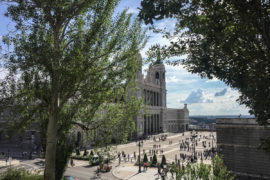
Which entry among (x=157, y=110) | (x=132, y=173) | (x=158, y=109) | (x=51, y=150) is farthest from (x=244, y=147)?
(x=158, y=109)

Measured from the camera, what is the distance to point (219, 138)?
1123 inches

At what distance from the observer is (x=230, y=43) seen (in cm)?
588

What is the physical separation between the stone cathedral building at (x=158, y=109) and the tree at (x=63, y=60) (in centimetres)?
6196

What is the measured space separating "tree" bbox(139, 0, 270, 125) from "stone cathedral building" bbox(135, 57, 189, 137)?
6636 cm

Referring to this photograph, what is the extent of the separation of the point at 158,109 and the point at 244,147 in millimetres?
64571

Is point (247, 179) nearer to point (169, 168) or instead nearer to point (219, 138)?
point (219, 138)

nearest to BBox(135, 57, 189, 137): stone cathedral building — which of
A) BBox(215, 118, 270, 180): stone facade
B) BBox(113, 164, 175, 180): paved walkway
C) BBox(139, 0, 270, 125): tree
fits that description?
BBox(113, 164, 175, 180): paved walkway

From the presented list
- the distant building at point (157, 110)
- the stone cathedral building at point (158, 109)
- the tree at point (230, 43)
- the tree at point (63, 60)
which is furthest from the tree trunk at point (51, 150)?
the stone cathedral building at point (158, 109)

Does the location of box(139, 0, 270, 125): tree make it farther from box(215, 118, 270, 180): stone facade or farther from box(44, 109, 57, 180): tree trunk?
box(215, 118, 270, 180): stone facade

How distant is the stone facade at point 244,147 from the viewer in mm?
25281

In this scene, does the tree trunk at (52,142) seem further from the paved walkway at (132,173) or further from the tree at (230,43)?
the paved walkway at (132,173)

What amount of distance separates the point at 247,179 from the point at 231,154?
10.9 feet

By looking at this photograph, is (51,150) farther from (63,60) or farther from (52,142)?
(63,60)

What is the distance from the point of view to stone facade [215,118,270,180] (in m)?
25.3
